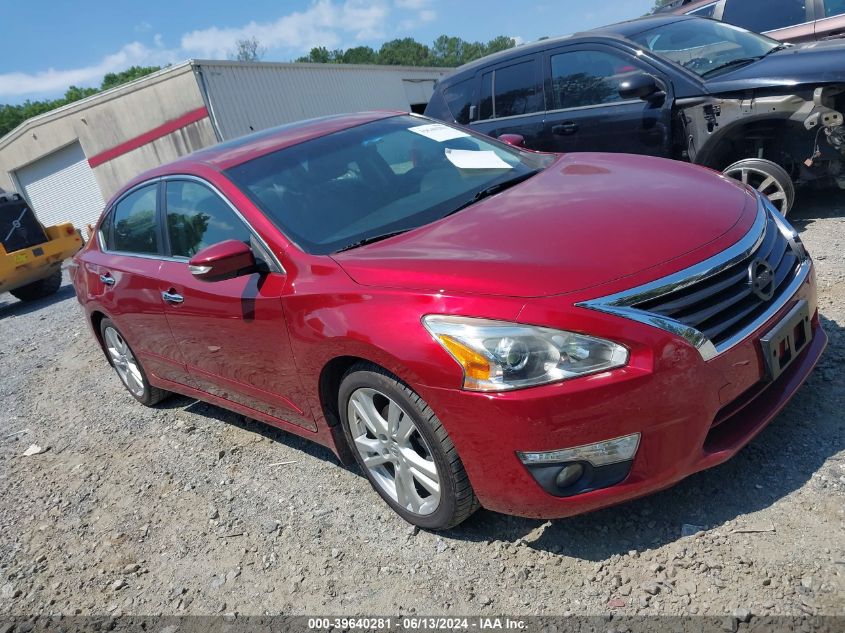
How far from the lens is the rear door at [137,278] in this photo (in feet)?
12.9

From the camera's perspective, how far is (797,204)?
594 centimetres

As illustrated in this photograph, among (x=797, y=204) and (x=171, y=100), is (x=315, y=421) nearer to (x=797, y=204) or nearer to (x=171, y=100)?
(x=797, y=204)

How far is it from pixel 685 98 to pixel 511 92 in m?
1.78

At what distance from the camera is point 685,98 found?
17.5ft

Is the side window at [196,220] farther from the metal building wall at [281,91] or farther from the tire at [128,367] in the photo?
the metal building wall at [281,91]

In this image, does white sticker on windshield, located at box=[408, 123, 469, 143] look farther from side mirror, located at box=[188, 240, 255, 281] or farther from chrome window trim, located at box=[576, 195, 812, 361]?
chrome window trim, located at box=[576, 195, 812, 361]

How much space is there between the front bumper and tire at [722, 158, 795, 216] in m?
2.99

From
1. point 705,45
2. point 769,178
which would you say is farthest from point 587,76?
point 769,178

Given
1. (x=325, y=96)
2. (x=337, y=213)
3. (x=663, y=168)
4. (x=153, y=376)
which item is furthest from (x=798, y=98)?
(x=325, y=96)

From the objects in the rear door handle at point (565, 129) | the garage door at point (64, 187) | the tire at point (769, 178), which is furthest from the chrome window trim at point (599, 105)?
the garage door at point (64, 187)

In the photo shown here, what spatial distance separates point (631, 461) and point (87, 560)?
8.58ft

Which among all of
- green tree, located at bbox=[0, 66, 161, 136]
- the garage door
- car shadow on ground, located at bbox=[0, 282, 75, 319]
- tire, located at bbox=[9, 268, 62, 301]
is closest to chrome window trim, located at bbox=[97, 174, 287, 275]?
car shadow on ground, located at bbox=[0, 282, 75, 319]

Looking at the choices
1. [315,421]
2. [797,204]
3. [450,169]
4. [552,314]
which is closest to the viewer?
[552,314]

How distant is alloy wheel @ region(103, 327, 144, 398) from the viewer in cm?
477
